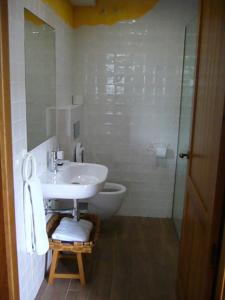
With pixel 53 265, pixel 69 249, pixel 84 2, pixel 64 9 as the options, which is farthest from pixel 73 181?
pixel 84 2

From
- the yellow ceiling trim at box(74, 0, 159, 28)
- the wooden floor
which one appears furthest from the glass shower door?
the yellow ceiling trim at box(74, 0, 159, 28)

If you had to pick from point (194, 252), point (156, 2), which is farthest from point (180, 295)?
point (156, 2)

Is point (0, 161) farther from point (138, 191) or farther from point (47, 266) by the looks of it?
point (138, 191)

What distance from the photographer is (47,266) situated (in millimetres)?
2383

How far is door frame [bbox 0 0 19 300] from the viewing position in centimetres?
142

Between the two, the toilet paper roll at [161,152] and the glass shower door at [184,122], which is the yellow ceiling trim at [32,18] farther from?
the toilet paper roll at [161,152]

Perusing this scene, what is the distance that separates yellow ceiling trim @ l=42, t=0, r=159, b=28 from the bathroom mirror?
2.72 feet

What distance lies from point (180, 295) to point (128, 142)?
5.83 ft

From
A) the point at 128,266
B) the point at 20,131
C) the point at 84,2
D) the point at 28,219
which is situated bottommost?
the point at 128,266

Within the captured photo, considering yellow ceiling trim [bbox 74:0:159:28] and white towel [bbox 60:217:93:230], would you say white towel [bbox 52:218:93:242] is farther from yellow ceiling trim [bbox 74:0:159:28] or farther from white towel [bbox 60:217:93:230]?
yellow ceiling trim [bbox 74:0:159:28]

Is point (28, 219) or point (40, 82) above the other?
point (40, 82)

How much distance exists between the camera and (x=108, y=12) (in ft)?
10.1

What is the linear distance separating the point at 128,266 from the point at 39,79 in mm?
1690

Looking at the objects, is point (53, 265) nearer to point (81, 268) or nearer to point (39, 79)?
point (81, 268)
